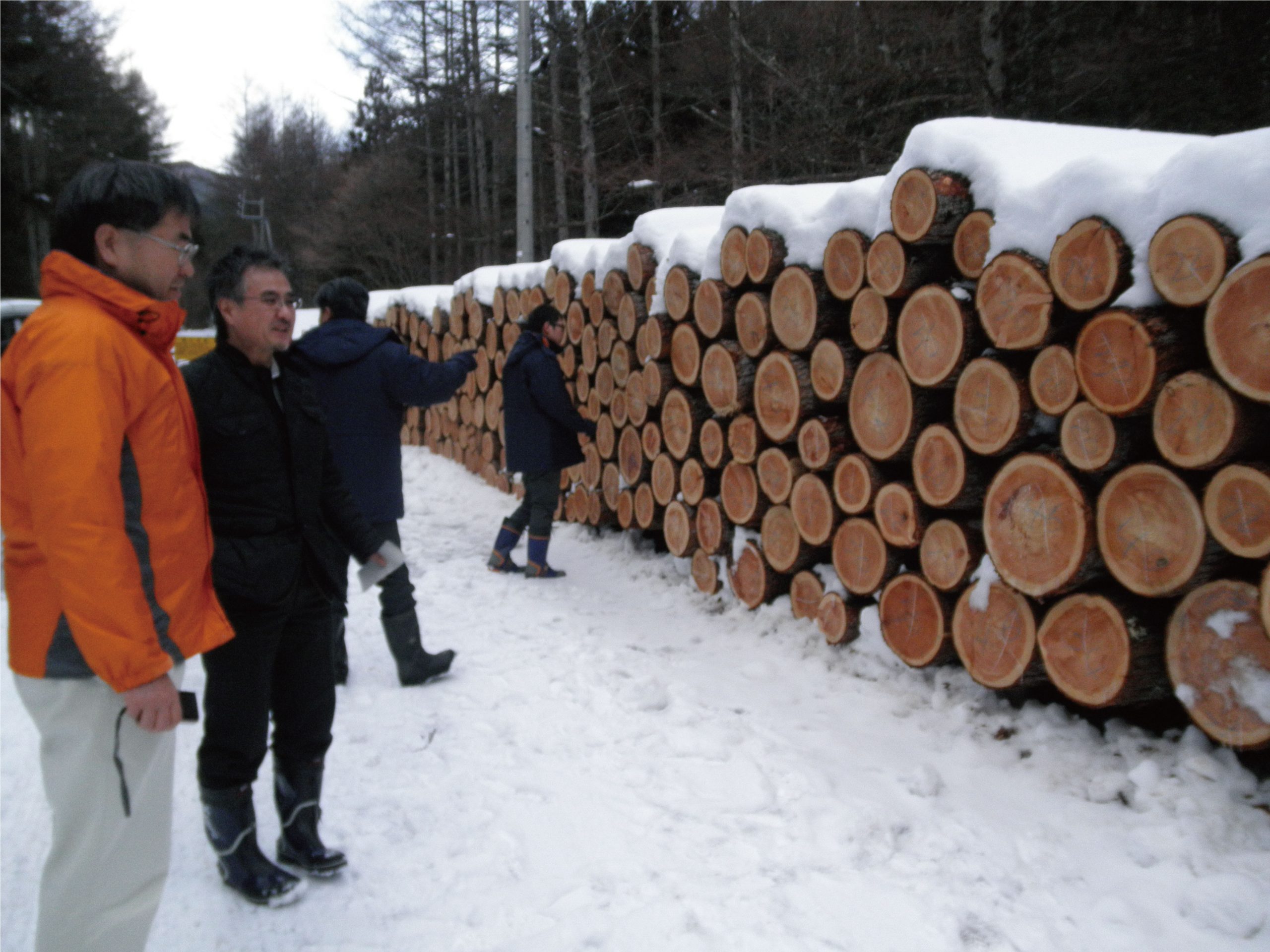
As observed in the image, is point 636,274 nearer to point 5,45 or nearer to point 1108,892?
point 1108,892

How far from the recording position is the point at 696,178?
13.4 meters

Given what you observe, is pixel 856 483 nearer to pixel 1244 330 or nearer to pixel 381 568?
pixel 1244 330

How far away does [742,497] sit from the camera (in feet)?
16.6

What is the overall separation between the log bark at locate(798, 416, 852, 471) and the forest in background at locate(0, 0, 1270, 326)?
778 centimetres

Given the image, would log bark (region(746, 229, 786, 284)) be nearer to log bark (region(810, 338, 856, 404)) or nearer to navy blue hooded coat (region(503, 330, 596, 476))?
log bark (region(810, 338, 856, 404))

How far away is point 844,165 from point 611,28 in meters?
7.41

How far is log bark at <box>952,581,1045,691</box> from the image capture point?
10.7ft

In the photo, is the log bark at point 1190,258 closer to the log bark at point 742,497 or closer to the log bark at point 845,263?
the log bark at point 845,263

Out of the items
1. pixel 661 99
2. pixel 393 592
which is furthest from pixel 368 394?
pixel 661 99

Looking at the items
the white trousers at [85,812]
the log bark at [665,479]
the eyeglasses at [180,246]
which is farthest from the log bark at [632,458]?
the white trousers at [85,812]

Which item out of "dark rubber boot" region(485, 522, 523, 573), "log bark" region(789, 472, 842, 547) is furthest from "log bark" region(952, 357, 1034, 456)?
"dark rubber boot" region(485, 522, 523, 573)

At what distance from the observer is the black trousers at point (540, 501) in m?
5.98

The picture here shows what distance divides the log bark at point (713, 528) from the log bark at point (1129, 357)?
100.0 inches

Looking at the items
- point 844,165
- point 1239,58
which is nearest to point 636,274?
point 844,165
